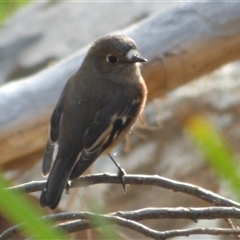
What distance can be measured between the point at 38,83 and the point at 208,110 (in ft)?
6.39

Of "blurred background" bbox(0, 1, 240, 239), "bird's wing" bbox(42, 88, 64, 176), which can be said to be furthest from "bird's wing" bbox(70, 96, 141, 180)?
"blurred background" bbox(0, 1, 240, 239)

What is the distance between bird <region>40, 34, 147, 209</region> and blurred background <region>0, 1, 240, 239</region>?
3.10 ft

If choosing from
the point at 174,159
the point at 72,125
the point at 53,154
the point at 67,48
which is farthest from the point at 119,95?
the point at 67,48

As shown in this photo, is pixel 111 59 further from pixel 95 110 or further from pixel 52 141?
pixel 52 141

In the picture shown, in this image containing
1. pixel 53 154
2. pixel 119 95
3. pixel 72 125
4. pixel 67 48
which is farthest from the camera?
pixel 67 48

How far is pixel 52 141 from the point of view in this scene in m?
2.50

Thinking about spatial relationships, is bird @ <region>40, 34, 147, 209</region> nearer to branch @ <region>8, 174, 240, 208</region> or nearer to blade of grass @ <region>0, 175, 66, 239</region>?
branch @ <region>8, 174, 240, 208</region>

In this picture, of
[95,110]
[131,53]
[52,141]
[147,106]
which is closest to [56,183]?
[52,141]

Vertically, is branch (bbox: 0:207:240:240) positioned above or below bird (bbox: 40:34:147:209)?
above

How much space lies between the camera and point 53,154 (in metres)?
2.41

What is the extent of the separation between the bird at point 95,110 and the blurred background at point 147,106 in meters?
0.94

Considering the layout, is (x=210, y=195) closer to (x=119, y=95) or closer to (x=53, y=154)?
(x=53, y=154)

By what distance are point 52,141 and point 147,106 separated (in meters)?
2.32

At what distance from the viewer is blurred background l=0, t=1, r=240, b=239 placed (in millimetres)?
4520
